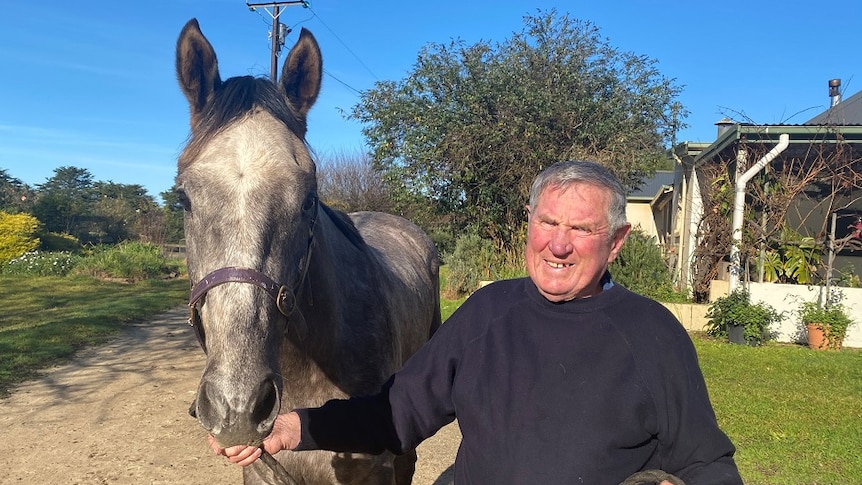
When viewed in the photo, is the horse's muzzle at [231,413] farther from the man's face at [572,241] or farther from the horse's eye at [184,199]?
the man's face at [572,241]

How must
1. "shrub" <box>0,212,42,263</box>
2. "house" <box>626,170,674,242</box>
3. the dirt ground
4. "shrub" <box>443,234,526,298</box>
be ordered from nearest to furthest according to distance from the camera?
1. the dirt ground
2. "shrub" <box>443,234,526,298</box>
3. "house" <box>626,170,674,242</box>
4. "shrub" <box>0,212,42,263</box>

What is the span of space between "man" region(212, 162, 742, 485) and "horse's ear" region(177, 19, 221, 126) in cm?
126

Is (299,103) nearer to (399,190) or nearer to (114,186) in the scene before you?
(399,190)

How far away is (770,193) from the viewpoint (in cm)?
1034

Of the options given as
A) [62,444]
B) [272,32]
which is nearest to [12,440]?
[62,444]

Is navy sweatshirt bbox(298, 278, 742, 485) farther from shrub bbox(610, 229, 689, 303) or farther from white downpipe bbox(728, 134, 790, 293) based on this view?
shrub bbox(610, 229, 689, 303)

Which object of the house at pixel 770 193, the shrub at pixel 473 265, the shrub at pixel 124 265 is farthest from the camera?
the shrub at pixel 124 265

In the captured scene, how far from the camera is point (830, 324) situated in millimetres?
8930

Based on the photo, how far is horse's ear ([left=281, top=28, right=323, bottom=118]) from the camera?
241cm

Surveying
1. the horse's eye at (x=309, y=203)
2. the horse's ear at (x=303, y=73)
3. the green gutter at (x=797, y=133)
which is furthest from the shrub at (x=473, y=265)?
the horse's eye at (x=309, y=203)

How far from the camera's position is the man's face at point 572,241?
5.62ft

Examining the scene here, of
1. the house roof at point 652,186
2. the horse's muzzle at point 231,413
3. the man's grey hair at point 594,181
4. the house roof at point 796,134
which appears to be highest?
the house roof at point 652,186

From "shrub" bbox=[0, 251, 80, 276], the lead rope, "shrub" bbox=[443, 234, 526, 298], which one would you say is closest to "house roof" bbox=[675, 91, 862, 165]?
"shrub" bbox=[443, 234, 526, 298]

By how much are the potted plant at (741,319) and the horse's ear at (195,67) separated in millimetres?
8971
